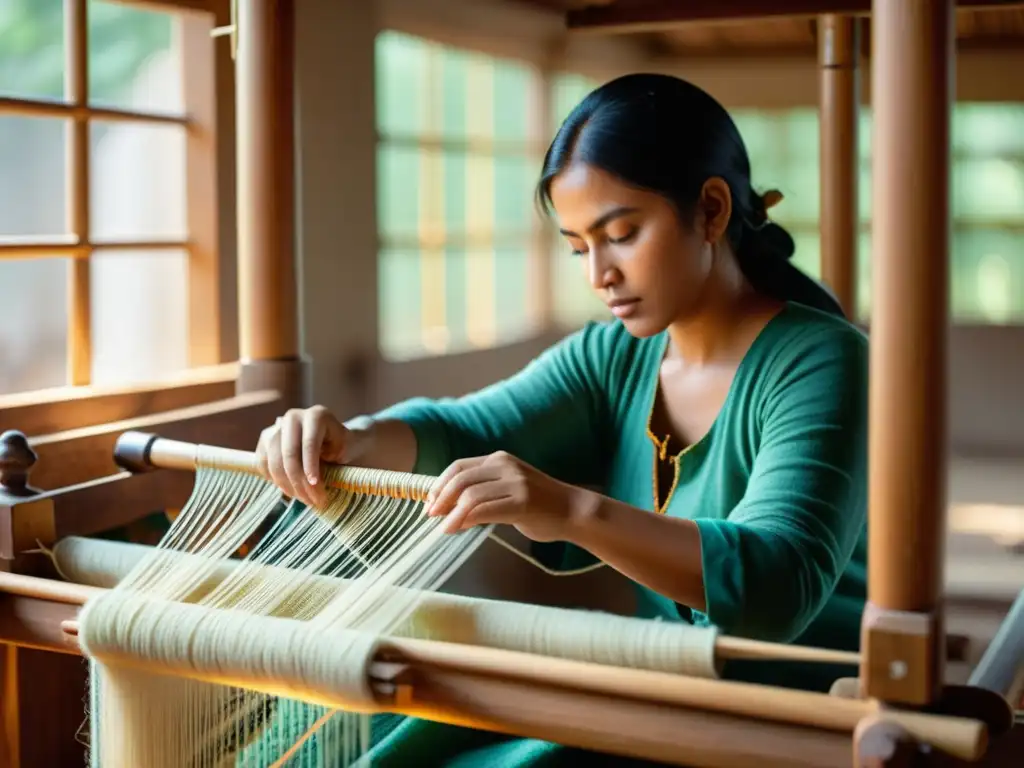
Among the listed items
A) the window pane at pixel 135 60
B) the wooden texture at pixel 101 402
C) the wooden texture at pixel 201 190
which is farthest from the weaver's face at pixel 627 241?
the window pane at pixel 135 60

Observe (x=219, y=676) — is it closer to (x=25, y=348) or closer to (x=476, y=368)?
(x=25, y=348)

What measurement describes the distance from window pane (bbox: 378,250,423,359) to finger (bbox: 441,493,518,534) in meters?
2.34

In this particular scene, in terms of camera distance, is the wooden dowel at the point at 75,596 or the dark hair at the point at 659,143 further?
the dark hair at the point at 659,143

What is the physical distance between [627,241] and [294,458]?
43cm

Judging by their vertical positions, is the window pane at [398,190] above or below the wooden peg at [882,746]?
above

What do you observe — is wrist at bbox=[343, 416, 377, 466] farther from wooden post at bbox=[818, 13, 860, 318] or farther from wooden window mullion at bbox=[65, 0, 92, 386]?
wooden post at bbox=[818, 13, 860, 318]

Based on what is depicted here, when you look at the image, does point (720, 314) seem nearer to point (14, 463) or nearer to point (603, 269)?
point (603, 269)

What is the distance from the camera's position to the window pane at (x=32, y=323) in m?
2.13

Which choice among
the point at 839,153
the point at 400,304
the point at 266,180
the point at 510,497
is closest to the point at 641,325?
the point at 510,497

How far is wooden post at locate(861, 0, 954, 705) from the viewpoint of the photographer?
0.91 meters

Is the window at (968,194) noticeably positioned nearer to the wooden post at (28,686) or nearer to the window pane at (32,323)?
the window pane at (32,323)

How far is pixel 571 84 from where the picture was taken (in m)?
4.80

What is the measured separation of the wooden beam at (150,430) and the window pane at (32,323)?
18.3 inches

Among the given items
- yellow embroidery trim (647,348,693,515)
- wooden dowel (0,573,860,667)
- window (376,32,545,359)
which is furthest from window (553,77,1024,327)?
wooden dowel (0,573,860,667)
